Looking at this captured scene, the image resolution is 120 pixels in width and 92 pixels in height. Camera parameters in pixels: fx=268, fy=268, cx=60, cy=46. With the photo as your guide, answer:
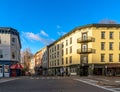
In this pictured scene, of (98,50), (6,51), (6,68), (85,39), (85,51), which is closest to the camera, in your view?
(6,68)

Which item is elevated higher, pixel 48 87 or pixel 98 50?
pixel 98 50

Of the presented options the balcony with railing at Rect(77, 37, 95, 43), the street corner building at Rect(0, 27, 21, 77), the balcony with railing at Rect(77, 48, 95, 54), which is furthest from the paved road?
the balcony with railing at Rect(77, 37, 95, 43)

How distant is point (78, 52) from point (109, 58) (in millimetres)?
8742

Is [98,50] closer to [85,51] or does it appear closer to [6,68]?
[85,51]

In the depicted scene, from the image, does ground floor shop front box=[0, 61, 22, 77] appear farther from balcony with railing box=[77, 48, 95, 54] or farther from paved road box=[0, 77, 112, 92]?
paved road box=[0, 77, 112, 92]

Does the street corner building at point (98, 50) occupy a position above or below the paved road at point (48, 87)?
above

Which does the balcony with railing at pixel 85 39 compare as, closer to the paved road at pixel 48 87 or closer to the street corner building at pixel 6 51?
the street corner building at pixel 6 51

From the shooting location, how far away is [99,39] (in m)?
70.3

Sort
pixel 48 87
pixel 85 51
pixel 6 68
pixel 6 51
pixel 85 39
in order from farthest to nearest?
pixel 85 39 → pixel 85 51 → pixel 6 51 → pixel 6 68 → pixel 48 87

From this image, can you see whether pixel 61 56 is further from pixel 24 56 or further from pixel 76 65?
pixel 24 56

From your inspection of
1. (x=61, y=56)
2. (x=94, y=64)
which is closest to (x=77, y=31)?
(x=94, y=64)

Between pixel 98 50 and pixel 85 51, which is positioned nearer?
pixel 98 50

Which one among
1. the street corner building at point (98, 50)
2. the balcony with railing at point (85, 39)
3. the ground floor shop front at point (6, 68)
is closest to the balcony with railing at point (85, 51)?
the street corner building at point (98, 50)

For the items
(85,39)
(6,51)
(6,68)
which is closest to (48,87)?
(6,68)
